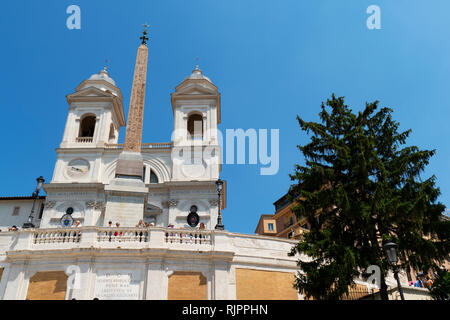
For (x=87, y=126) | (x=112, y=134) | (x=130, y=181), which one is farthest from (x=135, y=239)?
(x=112, y=134)

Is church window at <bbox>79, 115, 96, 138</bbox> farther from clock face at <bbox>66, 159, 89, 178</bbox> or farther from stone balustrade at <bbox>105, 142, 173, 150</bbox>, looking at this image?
clock face at <bbox>66, 159, 89, 178</bbox>

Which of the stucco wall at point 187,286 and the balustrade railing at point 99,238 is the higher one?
the balustrade railing at point 99,238

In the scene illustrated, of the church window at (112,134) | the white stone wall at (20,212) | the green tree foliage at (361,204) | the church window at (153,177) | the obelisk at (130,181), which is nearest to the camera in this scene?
the green tree foliage at (361,204)

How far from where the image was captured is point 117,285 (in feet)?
47.5

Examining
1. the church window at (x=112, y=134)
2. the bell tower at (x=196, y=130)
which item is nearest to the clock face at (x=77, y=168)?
the church window at (x=112, y=134)

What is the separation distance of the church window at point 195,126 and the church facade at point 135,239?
7.71ft

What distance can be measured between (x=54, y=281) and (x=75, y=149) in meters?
24.8

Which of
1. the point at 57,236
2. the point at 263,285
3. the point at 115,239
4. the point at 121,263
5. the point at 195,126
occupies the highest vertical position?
the point at 195,126

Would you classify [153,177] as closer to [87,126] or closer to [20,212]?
[87,126]

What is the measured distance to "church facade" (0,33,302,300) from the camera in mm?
14570

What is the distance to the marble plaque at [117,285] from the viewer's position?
564 inches

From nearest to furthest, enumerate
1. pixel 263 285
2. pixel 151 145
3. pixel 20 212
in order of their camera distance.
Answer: pixel 263 285
pixel 20 212
pixel 151 145

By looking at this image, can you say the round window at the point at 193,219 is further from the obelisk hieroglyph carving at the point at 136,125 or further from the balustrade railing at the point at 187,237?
the balustrade railing at the point at 187,237

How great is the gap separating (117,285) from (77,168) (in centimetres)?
2463
